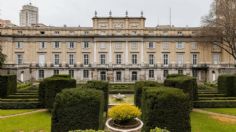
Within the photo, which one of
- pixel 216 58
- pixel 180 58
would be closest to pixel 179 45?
pixel 180 58

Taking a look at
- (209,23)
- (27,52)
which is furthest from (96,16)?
(209,23)

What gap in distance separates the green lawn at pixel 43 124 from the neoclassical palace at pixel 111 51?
2940 cm

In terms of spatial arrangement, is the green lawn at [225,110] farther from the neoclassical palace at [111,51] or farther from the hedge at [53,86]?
the neoclassical palace at [111,51]

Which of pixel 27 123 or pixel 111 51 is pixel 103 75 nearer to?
pixel 111 51

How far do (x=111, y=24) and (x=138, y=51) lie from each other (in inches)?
263

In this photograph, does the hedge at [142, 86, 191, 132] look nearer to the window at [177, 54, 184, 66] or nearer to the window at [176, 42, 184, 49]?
the window at [177, 54, 184, 66]

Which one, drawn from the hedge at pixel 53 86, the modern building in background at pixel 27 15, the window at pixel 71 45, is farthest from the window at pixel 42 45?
the hedge at pixel 53 86

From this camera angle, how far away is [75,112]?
36.3 feet

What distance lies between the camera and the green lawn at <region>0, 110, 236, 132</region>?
13.7m

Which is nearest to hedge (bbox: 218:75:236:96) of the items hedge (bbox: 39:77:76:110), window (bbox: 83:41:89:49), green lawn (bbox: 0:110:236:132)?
green lawn (bbox: 0:110:236:132)

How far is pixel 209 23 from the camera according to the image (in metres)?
36.5

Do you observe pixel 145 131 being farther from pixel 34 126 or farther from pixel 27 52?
pixel 27 52

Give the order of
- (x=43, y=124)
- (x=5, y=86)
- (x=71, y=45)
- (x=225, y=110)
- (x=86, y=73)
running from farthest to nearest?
(x=71, y=45) → (x=86, y=73) → (x=5, y=86) → (x=225, y=110) → (x=43, y=124)

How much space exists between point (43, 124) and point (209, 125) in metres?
9.20
